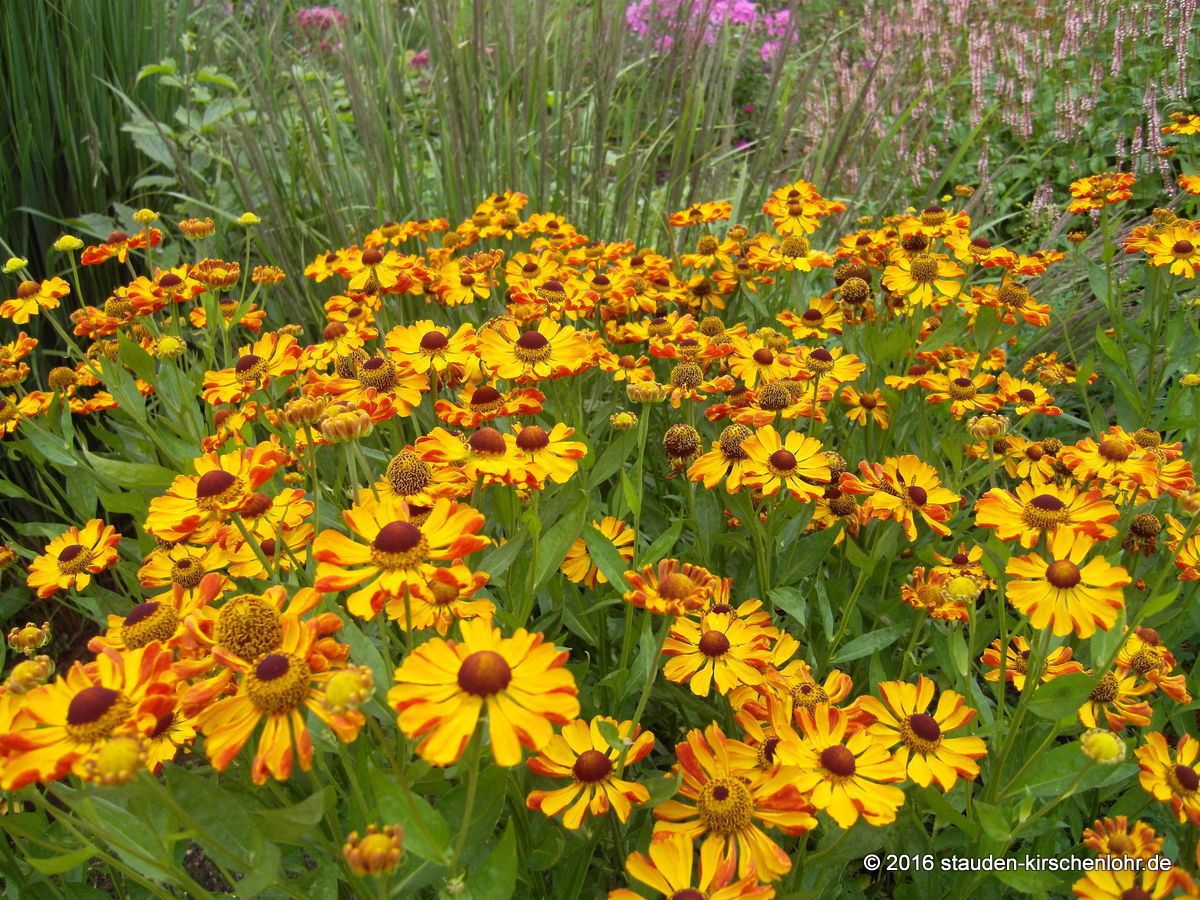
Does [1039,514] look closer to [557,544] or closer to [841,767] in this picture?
[841,767]

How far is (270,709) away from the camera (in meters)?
0.90

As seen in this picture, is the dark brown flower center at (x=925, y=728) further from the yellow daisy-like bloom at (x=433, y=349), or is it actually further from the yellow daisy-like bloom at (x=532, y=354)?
the yellow daisy-like bloom at (x=433, y=349)

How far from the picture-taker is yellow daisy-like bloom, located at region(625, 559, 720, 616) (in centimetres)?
109

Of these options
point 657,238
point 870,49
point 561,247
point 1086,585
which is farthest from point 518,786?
point 870,49

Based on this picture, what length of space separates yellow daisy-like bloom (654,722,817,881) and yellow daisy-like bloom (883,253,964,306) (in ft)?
4.36

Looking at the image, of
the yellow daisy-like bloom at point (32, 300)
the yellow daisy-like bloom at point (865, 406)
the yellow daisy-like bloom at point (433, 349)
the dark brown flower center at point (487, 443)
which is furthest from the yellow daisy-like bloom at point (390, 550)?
the yellow daisy-like bloom at point (32, 300)

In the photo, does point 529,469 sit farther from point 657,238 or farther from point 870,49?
point 870,49

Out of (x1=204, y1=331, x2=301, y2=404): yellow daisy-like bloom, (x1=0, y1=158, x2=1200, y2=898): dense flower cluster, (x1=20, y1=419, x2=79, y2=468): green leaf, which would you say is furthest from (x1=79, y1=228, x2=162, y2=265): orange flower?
(x1=204, y1=331, x2=301, y2=404): yellow daisy-like bloom

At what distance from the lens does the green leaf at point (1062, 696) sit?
117 cm

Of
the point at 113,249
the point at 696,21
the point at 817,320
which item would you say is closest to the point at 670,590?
the point at 817,320

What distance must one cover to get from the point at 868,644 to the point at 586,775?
0.64 metres

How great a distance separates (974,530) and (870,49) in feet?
10.8

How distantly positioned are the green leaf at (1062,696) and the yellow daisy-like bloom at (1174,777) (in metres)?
0.15

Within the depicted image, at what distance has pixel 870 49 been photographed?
4449 mm
